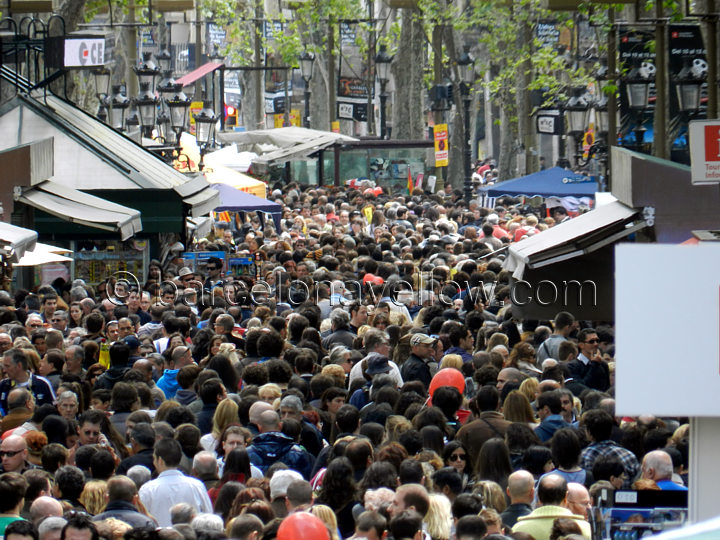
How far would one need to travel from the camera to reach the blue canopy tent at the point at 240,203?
23831 millimetres

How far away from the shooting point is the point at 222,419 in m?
8.80

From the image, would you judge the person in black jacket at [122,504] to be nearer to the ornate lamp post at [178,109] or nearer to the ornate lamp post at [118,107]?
the ornate lamp post at [178,109]

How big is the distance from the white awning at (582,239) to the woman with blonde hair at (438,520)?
5689 millimetres

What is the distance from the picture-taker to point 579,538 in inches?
235

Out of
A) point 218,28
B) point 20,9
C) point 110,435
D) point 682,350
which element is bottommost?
point 110,435

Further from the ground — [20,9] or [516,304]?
[20,9]

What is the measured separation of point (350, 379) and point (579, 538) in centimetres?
484

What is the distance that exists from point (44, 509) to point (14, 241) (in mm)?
7104

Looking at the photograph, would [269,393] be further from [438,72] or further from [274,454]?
[438,72]

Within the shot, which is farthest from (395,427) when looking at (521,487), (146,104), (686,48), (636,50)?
(146,104)

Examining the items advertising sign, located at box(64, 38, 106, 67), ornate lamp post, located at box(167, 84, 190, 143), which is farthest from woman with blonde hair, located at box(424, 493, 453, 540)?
ornate lamp post, located at box(167, 84, 190, 143)

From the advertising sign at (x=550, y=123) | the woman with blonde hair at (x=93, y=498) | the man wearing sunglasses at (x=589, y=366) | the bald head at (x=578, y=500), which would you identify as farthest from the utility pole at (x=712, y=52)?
the advertising sign at (x=550, y=123)

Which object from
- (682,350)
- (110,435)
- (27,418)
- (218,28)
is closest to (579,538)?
(682,350)

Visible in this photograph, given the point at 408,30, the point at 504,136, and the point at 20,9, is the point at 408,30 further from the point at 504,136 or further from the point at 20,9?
the point at 20,9
